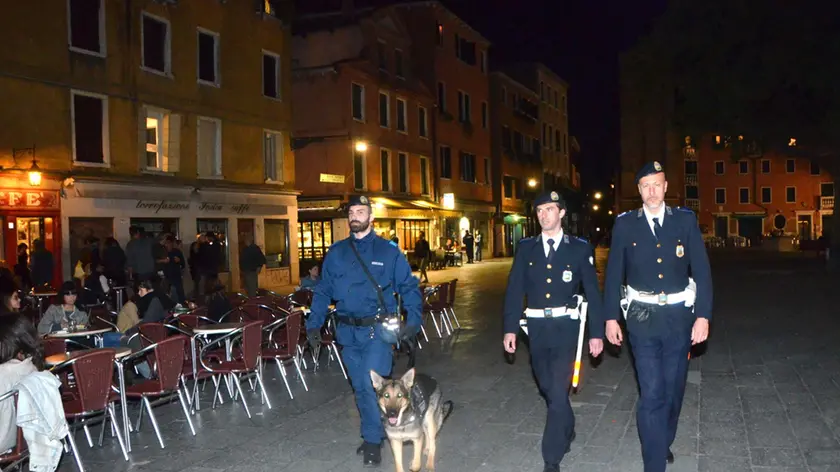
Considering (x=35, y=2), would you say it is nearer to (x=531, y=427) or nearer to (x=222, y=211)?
(x=222, y=211)

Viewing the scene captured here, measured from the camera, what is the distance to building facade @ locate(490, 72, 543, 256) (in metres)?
47.8

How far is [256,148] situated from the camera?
25375 mm

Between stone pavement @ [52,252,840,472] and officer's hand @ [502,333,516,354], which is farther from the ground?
officer's hand @ [502,333,516,354]

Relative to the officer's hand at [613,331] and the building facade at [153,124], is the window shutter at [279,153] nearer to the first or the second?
the building facade at [153,124]

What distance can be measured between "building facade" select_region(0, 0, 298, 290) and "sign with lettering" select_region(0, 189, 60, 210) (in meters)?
0.04

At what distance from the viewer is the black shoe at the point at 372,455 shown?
5848 millimetres

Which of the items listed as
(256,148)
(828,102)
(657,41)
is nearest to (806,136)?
(828,102)

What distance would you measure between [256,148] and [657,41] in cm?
1371

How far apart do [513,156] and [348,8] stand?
1888 cm

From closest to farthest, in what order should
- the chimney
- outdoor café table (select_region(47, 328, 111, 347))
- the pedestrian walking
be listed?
A: 1. outdoor café table (select_region(47, 328, 111, 347))
2. the pedestrian walking
3. the chimney

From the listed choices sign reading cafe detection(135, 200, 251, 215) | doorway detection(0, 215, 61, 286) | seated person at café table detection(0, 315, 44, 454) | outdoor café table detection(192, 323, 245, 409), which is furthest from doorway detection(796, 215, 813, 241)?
seated person at café table detection(0, 315, 44, 454)

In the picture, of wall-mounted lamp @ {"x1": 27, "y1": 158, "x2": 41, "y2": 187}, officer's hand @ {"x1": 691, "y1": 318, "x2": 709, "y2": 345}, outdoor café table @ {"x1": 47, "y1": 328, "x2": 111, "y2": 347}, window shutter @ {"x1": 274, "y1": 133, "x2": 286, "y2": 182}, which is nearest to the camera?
officer's hand @ {"x1": 691, "y1": 318, "x2": 709, "y2": 345}

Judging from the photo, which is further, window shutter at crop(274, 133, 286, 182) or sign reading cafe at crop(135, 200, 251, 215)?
window shutter at crop(274, 133, 286, 182)

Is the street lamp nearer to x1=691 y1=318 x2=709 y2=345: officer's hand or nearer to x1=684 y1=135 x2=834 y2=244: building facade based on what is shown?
x1=691 y1=318 x2=709 y2=345: officer's hand
